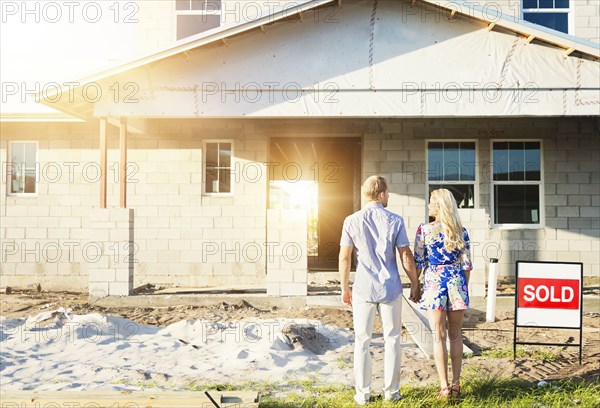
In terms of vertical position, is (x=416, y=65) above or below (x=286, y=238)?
above

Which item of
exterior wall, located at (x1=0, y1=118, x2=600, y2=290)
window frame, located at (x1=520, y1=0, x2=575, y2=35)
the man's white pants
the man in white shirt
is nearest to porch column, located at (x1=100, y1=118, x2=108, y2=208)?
exterior wall, located at (x1=0, y1=118, x2=600, y2=290)

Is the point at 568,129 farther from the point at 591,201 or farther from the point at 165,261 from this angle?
the point at 165,261

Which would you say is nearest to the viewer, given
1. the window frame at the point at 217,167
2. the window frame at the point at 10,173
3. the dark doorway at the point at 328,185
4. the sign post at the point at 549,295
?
the sign post at the point at 549,295

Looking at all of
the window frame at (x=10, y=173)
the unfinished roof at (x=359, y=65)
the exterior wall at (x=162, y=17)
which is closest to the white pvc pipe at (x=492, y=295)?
the unfinished roof at (x=359, y=65)

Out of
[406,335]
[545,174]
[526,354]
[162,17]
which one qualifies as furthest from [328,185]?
[526,354]

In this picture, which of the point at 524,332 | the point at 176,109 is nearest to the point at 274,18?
the point at 176,109

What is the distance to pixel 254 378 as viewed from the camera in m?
5.61

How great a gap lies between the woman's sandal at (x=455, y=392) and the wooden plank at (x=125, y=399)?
1.77 m

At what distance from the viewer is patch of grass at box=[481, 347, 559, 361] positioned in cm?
653

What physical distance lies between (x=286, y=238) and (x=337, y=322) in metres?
1.93

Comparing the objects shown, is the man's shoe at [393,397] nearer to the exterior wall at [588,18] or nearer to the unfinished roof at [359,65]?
the unfinished roof at [359,65]

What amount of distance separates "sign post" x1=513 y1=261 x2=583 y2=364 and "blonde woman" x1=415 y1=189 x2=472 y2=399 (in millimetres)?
1923

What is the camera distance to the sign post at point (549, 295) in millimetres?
6258

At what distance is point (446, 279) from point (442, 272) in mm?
72
